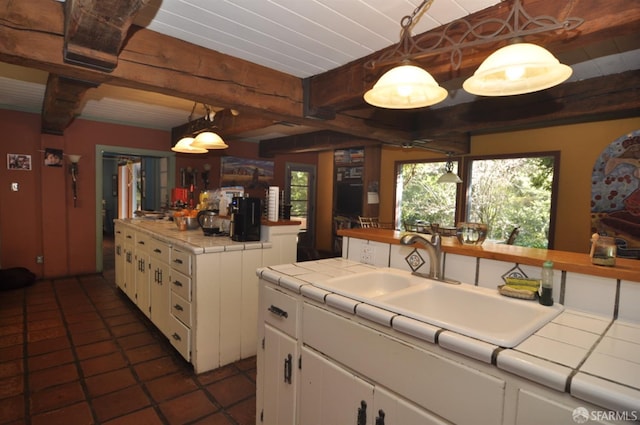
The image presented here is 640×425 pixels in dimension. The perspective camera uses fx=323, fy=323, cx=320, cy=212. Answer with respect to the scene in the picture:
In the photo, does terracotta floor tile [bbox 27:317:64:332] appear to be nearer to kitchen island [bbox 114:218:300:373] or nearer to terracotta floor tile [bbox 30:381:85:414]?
kitchen island [bbox 114:218:300:373]

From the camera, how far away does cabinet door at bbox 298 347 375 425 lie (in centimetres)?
117

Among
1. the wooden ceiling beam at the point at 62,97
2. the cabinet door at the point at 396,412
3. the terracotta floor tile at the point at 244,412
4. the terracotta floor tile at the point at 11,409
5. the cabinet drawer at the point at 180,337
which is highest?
the wooden ceiling beam at the point at 62,97

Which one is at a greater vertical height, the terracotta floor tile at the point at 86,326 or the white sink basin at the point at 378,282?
the white sink basin at the point at 378,282

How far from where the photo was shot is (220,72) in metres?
2.20

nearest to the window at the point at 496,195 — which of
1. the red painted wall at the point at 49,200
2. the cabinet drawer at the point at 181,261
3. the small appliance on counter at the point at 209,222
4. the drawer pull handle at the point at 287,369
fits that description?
the small appliance on counter at the point at 209,222

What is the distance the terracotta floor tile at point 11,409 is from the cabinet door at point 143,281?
1103 mm

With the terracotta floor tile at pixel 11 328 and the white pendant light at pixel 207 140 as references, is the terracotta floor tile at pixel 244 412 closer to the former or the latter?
the white pendant light at pixel 207 140

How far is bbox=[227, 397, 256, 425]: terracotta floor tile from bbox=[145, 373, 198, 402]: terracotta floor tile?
368mm

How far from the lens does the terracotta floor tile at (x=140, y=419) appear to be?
1836 millimetres

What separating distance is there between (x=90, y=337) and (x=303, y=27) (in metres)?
3.05

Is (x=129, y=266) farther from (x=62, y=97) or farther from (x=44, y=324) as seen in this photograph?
(x=62, y=97)

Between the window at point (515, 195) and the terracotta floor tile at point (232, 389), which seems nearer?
the terracotta floor tile at point (232, 389)

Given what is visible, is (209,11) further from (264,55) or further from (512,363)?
(512,363)

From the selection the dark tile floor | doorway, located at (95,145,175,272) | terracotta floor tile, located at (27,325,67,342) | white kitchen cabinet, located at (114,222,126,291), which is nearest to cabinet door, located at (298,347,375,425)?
the dark tile floor
